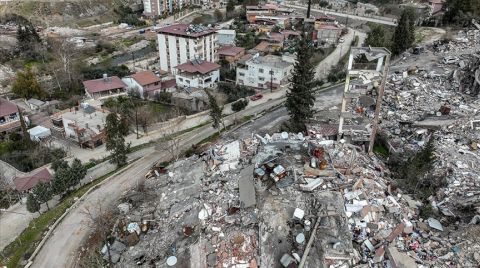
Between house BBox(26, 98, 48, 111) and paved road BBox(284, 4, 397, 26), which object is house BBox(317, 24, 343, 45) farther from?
house BBox(26, 98, 48, 111)

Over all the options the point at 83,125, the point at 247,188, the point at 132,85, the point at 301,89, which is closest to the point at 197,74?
the point at 132,85

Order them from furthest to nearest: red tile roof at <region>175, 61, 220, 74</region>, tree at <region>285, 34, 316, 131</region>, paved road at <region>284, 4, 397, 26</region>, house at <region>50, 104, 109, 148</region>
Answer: paved road at <region>284, 4, 397, 26</region> < red tile roof at <region>175, 61, 220, 74</region> < house at <region>50, 104, 109, 148</region> < tree at <region>285, 34, 316, 131</region>

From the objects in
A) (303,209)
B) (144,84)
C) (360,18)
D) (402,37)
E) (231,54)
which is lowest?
(144,84)

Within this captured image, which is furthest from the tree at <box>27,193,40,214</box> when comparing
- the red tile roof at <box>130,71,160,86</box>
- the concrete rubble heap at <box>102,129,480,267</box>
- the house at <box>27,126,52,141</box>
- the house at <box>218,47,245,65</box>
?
the house at <box>218,47,245,65</box>

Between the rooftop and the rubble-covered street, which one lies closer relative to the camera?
the rubble-covered street

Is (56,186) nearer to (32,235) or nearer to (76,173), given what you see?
(76,173)

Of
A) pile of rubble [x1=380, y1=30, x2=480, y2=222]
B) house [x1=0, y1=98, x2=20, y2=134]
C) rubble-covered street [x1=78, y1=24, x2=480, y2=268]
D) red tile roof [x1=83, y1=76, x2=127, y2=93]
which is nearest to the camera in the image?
rubble-covered street [x1=78, y1=24, x2=480, y2=268]

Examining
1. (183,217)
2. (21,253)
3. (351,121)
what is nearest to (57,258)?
(21,253)
